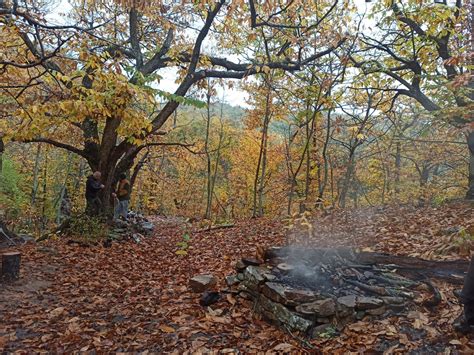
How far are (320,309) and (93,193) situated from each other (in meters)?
7.90

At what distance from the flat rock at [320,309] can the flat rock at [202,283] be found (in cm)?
198

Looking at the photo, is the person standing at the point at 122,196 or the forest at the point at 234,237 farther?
the person standing at the point at 122,196

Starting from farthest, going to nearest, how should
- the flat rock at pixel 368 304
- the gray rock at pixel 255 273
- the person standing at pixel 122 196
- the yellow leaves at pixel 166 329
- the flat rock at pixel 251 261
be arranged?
the person standing at pixel 122 196
the flat rock at pixel 251 261
the gray rock at pixel 255 273
the yellow leaves at pixel 166 329
the flat rock at pixel 368 304

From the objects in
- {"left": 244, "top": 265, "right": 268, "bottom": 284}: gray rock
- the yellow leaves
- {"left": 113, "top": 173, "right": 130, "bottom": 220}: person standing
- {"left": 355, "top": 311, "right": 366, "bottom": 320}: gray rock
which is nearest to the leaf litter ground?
the yellow leaves

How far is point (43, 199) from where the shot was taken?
74.8 feet

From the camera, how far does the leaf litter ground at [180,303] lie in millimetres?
3805

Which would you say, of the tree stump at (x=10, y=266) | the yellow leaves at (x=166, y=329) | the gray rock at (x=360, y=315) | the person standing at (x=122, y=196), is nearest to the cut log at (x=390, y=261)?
the gray rock at (x=360, y=315)

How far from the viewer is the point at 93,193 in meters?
9.59

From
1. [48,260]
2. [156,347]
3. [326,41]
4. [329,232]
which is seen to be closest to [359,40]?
[326,41]

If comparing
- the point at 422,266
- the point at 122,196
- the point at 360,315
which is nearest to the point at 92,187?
the point at 122,196

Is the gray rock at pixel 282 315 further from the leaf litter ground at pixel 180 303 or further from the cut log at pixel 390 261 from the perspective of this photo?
the cut log at pixel 390 261

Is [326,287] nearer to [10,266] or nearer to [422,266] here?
[422,266]

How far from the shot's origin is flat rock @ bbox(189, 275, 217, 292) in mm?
5535

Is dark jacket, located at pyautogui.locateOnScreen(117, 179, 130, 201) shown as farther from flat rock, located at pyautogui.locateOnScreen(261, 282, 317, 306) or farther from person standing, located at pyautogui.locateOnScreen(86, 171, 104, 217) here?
flat rock, located at pyautogui.locateOnScreen(261, 282, 317, 306)
